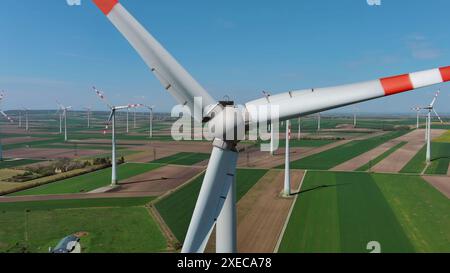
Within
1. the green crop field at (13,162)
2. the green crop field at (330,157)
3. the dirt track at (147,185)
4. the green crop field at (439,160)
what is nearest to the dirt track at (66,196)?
the dirt track at (147,185)

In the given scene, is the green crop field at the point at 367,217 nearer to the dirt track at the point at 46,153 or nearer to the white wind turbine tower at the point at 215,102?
the white wind turbine tower at the point at 215,102

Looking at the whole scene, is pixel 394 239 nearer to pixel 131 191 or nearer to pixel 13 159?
pixel 131 191

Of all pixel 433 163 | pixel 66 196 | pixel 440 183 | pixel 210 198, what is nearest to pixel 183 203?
pixel 66 196

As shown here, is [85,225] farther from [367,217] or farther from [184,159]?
[184,159]

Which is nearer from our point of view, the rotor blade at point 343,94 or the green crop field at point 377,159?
the rotor blade at point 343,94

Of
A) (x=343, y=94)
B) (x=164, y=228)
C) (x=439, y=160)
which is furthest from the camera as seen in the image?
(x=439, y=160)
